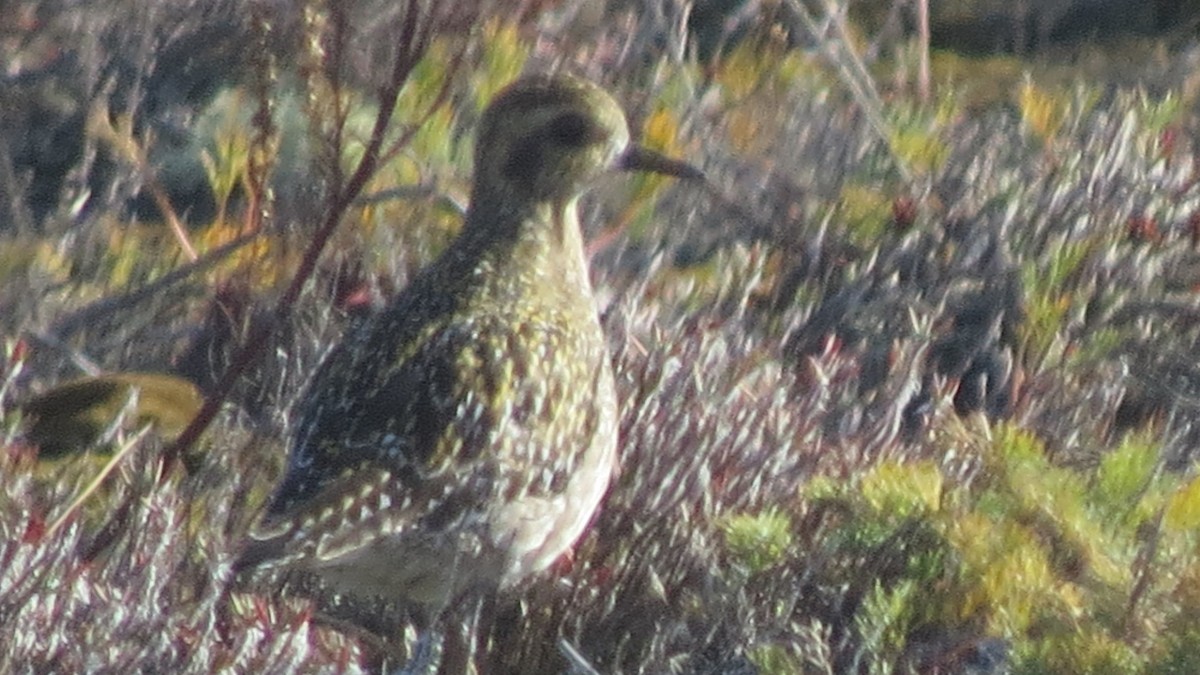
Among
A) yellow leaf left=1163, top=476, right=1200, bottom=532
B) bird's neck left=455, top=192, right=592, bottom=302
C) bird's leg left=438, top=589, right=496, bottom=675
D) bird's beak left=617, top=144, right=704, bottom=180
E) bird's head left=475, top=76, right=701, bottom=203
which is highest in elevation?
bird's head left=475, top=76, right=701, bottom=203

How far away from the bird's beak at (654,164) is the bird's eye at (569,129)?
6.8 inches

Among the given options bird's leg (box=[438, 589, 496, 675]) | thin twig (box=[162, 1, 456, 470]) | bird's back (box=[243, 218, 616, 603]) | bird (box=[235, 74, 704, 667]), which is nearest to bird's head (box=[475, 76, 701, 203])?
bird (box=[235, 74, 704, 667])

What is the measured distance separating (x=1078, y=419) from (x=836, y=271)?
1.10m

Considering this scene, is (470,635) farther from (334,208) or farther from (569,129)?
(569,129)

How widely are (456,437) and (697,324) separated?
4.68 feet

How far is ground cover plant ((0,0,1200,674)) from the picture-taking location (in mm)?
6047

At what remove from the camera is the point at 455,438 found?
6754mm

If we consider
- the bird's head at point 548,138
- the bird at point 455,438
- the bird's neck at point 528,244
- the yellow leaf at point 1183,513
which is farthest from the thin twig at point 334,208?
the yellow leaf at point 1183,513

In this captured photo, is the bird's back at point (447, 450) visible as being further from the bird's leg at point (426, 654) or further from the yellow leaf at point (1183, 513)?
the yellow leaf at point (1183, 513)

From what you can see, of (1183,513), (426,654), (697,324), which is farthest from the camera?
(697,324)

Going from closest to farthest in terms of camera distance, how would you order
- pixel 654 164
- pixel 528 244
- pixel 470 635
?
pixel 470 635, pixel 528 244, pixel 654 164

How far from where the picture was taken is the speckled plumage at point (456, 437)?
21.6ft

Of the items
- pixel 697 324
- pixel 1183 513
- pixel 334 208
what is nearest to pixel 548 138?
pixel 697 324

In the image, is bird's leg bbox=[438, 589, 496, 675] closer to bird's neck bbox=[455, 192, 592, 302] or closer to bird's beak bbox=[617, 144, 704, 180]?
bird's neck bbox=[455, 192, 592, 302]
